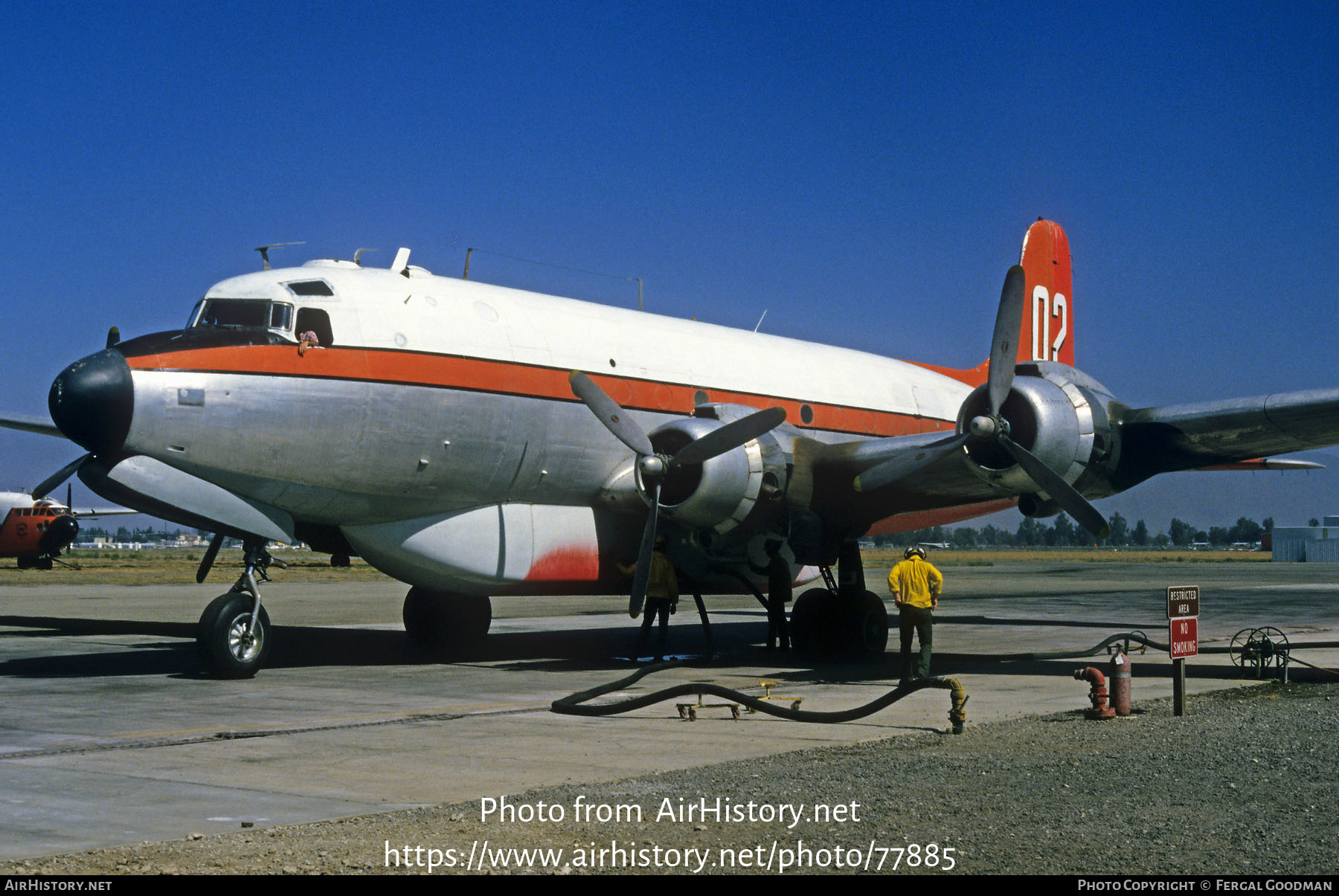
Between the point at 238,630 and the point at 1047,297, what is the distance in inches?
574

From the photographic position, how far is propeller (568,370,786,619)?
1403 centimetres

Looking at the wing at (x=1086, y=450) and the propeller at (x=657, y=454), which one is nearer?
the wing at (x=1086, y=450)

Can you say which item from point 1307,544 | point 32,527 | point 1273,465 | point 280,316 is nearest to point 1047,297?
point 1273,465

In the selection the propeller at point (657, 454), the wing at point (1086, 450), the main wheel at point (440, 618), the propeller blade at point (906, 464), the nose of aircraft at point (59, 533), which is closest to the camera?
the wing at point (1086, 450)

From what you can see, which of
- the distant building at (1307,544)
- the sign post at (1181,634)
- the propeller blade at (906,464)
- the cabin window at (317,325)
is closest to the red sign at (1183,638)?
the sign post at (1181,634)

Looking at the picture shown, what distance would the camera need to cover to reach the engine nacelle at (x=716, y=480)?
14.1 m

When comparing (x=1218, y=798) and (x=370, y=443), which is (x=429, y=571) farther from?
(x=1218, y=798)

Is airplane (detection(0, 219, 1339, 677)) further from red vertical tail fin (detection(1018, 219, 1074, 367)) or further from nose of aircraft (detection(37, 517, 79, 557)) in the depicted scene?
nose of aircraft (detection(37, 517, 79, 557))

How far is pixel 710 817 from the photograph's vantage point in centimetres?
656

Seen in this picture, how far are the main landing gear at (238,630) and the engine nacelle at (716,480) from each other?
430cm

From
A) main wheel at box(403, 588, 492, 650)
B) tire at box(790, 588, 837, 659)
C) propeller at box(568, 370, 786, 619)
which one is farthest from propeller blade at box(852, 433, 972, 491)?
main wheel at box(403, 588, 492, 650)

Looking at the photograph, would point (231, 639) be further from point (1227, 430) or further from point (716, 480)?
point (1227, 430)

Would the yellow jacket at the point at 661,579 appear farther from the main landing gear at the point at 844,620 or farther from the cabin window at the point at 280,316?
the cabin window at the point at 280,316

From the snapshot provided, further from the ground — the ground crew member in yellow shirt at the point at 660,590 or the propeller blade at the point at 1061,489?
the propeller blade at the point at 1061,489
